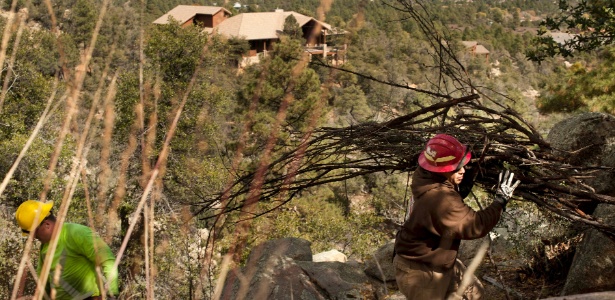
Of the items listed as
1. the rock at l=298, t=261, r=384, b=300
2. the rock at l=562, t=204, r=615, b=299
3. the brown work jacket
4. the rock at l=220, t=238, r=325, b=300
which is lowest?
the rock at l=298, t=261, r=384, b=300

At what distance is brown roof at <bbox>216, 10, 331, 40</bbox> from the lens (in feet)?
115

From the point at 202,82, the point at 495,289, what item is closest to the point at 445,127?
the point at 495,289

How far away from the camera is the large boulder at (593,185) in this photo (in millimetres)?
3746

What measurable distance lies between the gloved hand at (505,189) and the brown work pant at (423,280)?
55 cm

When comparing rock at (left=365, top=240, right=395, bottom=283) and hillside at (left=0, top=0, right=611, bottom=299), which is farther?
rock at (left=365, top=240, right=395, bottom=283)

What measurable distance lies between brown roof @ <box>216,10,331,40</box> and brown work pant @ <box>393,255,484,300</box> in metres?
31.8

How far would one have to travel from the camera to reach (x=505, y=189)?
275cm

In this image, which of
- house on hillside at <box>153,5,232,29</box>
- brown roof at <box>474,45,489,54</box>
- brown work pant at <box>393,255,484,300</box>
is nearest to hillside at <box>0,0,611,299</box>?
brown work pant at <box>393,255,484,300</box>

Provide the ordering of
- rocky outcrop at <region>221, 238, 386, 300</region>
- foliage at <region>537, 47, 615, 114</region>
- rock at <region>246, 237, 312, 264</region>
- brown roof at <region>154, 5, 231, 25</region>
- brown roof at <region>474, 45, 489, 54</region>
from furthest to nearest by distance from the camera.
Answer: brown roof at <region>474, 45, 489, 54</region>, brown roof at <region>154, 5, 231, 25</region>, foliage at <region>537, 47, 615, 114</region>, rock at <region>246, 237, 312, 264</region>, rocky outcrop at <region>221, 238, 386, 300</region>

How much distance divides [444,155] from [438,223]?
0.36 metres

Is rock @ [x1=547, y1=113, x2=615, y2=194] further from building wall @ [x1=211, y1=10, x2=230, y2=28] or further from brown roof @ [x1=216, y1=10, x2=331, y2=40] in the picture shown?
building wall @ [x1=211, y1=10, x2=230, y2=28]

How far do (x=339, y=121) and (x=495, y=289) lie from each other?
22.5 meters

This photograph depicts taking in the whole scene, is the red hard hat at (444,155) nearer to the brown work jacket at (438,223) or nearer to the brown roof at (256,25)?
the brown work jacket at (438,223)

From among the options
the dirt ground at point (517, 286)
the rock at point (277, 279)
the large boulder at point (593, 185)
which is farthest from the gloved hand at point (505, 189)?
the rock at point (277, 279)
